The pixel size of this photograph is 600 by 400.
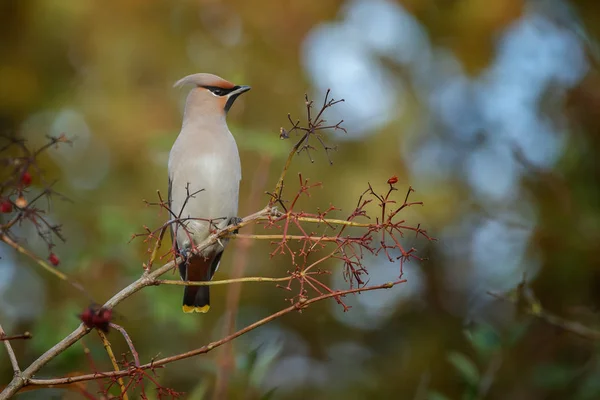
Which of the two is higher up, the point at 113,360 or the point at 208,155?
the point at 208,155

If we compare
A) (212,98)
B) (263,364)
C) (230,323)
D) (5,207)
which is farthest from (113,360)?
(212,98)

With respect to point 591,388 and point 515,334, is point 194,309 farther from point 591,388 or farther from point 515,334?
point 591,388

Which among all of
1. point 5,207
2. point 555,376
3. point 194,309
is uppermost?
point 194,309

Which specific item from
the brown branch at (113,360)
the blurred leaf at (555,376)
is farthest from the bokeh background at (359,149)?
the brown branch at (113,360)

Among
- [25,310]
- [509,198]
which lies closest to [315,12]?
[509,198]

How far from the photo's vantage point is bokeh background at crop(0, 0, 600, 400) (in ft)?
17.1

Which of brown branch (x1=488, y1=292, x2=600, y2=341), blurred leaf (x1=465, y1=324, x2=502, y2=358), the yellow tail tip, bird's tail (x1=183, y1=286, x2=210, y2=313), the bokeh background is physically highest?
the bokeh background

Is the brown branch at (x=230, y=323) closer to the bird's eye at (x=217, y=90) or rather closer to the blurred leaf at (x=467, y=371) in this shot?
the bird's eye at (x=217, y=90)

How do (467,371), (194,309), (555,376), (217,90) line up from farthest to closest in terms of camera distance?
1. (555,376)
2. (194,309)
3. (217,90)
4. (467,371)

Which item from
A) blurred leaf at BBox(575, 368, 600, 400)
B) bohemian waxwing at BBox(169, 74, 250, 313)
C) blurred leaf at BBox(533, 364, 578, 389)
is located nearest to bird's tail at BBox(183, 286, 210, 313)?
bohemian waxwing at BBox(169, 74, 250, 313)

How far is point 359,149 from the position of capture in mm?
6641

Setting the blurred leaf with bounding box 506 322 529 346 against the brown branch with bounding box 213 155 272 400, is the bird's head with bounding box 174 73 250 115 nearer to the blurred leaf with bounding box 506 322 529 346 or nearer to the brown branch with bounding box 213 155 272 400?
the brown branch with bounding box 213 155 272 400

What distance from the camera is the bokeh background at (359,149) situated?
205 inches

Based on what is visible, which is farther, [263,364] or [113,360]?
[263,364]
